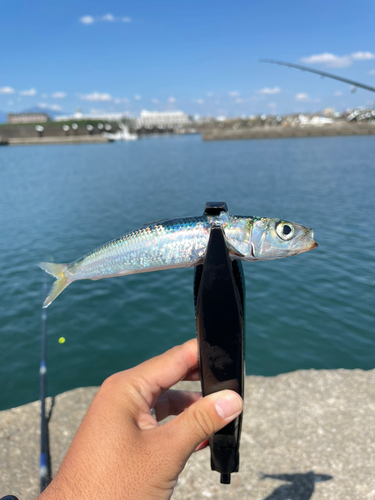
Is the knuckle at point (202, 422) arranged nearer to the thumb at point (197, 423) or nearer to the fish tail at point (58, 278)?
the thumb at point (197, 423)

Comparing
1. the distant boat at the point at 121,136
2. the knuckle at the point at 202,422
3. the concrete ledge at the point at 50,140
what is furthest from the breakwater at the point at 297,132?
the knuckle at the point at 202,422

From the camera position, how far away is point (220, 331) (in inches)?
76.3

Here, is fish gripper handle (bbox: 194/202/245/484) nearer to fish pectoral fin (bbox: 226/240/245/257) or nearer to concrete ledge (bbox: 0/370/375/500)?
fish pectoral fin (bbox: 226/240/245/257)

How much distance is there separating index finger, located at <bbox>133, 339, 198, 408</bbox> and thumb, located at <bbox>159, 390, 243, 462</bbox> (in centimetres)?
38

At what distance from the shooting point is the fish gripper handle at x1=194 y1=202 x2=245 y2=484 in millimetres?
1926

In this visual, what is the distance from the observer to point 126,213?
21.1m

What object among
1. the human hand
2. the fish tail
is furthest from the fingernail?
the fish tail

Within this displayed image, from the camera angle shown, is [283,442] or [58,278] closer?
[58,278]

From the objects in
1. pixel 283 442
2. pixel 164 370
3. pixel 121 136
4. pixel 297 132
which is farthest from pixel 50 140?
pixel 164 370

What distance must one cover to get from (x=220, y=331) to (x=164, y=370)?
61cm

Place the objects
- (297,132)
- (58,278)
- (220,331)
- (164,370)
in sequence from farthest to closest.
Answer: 1. (297,132)
2. (58,278)
3. (164,370)
4. (220,331)

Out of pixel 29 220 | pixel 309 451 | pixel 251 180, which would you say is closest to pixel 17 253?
pixel 29 220

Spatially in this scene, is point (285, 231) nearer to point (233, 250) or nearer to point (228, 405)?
point (233, 250)

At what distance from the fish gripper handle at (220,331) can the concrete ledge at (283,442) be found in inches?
62.5
